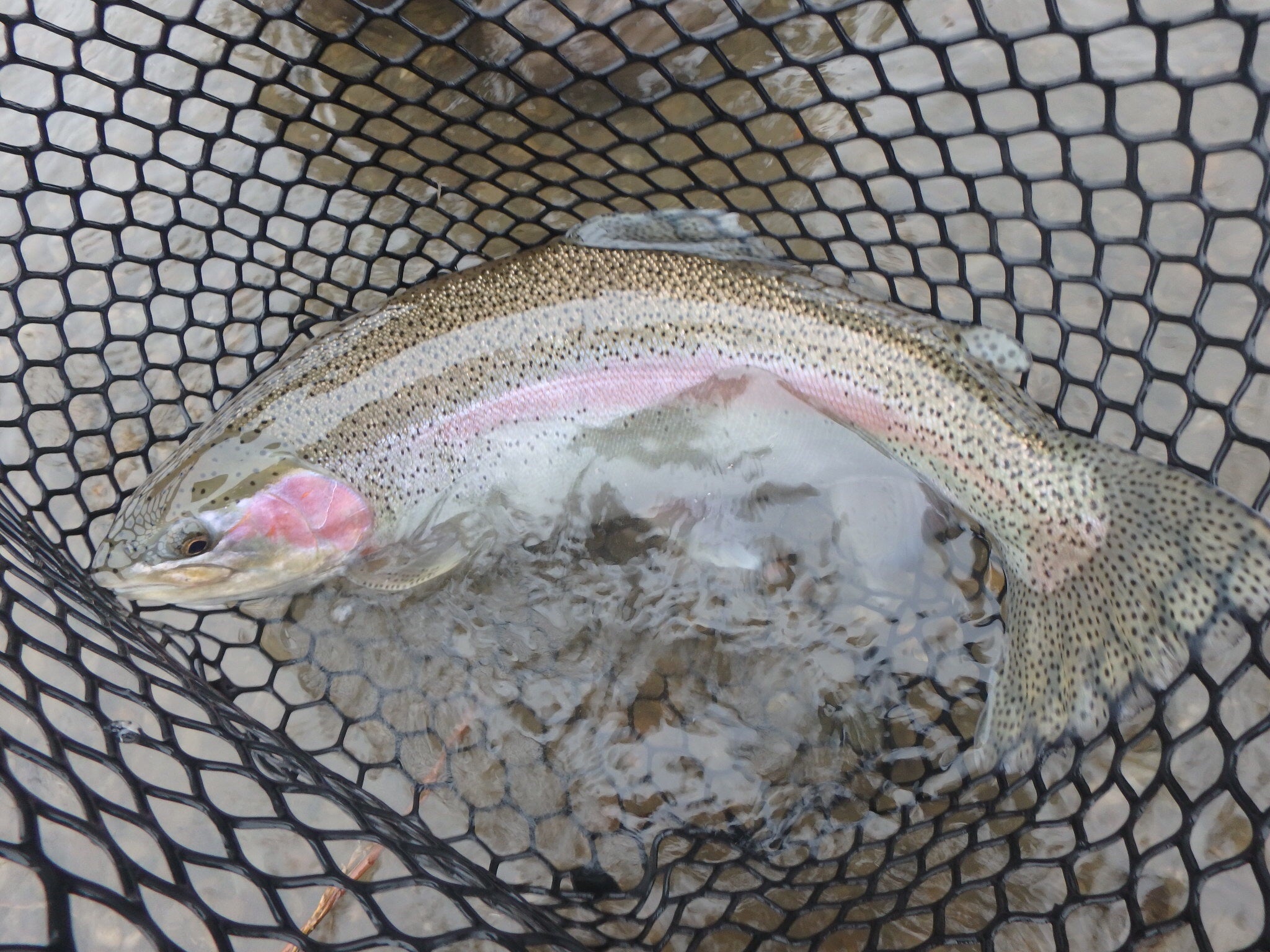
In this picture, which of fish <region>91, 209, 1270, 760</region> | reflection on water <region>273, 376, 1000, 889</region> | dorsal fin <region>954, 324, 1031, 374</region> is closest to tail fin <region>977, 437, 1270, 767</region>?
fish <region>91, 209, 1270, 760</region>

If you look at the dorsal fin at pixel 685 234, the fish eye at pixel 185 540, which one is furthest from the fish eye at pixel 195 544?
the dorsal fin at pixel 685 234

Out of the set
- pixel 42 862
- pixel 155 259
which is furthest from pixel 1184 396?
pixel 155 259

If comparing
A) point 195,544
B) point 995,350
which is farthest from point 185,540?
point 995,350

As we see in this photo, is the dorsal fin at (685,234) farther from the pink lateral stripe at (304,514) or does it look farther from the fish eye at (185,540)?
the fish eye at (185,540)

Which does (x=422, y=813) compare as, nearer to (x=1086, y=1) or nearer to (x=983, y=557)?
(x=983, y=557)

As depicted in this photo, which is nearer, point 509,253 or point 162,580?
point 162,580

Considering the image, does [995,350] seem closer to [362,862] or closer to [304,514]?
[304,514]
